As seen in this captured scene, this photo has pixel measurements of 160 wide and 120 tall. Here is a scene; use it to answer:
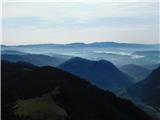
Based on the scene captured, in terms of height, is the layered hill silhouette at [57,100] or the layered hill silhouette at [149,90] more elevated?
the layered hill silhouette at [57,100]

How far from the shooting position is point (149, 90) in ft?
515

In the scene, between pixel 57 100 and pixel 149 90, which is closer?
pixel 57 100

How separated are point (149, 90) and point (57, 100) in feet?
343

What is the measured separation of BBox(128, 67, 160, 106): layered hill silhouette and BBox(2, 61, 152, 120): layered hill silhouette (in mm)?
62026

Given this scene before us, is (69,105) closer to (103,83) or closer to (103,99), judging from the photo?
(103,99)

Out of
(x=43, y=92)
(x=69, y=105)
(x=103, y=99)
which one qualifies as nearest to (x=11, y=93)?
(x=43, y=92)

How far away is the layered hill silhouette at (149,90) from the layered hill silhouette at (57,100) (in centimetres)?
6203

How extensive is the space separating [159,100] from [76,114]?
8710 centimetres

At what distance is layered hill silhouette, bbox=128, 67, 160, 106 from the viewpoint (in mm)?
140663

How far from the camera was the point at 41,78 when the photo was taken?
72.3 meters

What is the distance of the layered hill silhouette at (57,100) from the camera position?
50.9m

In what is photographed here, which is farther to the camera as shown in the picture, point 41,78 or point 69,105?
point 41,78

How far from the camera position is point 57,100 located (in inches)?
2240

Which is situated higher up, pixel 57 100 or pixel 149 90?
pixel 57 100
